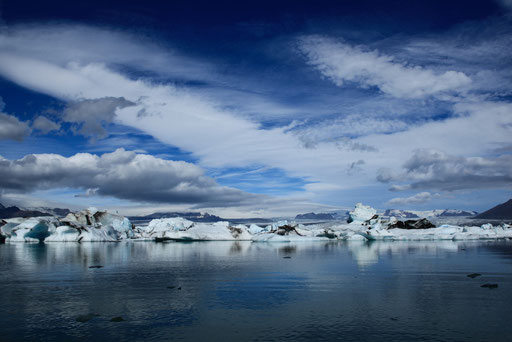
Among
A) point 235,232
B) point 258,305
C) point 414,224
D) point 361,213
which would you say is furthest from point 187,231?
point 258,305

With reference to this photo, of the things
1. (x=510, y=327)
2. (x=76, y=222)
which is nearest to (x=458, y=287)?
(x=510, y=327)

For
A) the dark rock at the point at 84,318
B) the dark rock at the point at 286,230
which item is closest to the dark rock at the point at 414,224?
the dark rock at the point at 286,230

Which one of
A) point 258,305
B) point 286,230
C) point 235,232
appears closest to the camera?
point 258,305

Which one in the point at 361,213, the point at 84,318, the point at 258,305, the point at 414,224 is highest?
the point at 361,213

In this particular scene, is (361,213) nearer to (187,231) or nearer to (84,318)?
(187,231)

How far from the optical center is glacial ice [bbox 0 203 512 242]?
56.1 meters

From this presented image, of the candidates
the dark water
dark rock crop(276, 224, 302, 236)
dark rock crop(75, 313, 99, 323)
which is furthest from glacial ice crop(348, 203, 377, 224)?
dark rock crop(75, 313, 99, 323)

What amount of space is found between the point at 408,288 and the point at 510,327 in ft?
19.8

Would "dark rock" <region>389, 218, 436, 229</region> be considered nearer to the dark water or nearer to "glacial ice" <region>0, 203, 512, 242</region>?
"glacial ice" <region>0, 203, 512, 242</region>

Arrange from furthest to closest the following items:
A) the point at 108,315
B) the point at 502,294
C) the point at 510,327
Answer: the point at 502,294 → the point at 108,315 → the point at 510,327

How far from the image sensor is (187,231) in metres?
61.5

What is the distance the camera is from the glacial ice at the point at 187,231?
56062 mm

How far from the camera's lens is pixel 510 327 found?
10789 millimetres

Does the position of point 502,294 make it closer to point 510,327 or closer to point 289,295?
point 510,327
